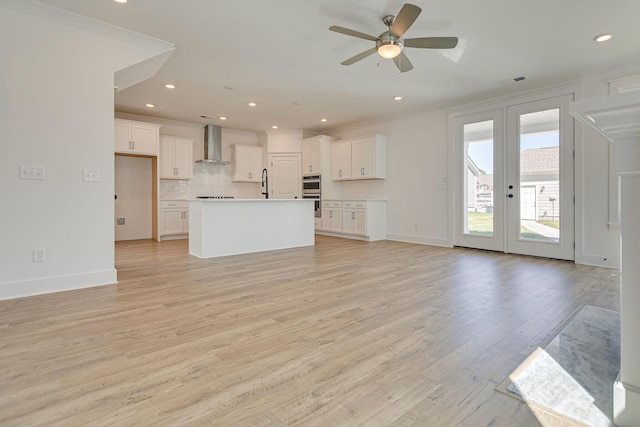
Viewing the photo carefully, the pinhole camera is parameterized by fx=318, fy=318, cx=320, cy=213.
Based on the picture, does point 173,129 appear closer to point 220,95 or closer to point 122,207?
point 122,207

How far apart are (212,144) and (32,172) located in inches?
195

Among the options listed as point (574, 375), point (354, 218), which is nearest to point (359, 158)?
point (354, 218)

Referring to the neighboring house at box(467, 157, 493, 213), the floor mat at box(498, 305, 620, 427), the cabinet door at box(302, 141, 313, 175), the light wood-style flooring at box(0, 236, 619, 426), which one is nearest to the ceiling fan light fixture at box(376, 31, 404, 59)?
the light wood-style flooring at box(0, 236, 619, 426)

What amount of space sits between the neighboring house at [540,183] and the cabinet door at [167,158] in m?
6.89

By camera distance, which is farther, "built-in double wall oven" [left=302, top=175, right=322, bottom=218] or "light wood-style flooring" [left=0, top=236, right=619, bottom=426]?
"built-in double wall oven" [left=302, top=175, right=322, bottom=218]

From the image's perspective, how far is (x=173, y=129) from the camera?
24.6ft

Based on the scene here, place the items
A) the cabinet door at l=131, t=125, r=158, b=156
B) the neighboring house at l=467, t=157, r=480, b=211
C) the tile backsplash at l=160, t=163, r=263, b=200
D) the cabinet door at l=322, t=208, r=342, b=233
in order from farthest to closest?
the tile backsplash at l=160, t=163, r=263, b=200
the cabinet door at l=322, t=208, r=342, b=233
the cabinet door at l=131, t=125, r=158, b=156
the neighboring house at l=467, t=157, r=480, b=211

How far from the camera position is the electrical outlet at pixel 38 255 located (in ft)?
9.92

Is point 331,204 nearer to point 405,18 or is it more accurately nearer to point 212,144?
point 212,144

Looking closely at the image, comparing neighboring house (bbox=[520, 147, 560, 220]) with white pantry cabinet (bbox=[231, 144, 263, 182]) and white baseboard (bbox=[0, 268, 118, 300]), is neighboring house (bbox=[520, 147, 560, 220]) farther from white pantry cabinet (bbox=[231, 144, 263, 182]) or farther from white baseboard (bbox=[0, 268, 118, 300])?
white pantry cabinet (bbox=[231, 144, 263, 182])

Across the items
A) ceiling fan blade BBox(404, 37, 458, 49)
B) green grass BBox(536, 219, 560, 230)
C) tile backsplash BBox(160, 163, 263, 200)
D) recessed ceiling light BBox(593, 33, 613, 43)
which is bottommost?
green grass BBox(536, 219, 560, 230)

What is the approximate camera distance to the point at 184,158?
7.38 m

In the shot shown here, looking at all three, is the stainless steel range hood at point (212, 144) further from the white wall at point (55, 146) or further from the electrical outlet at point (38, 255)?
the electrical outlet at point (38, 255)

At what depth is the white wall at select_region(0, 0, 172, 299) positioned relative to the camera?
114 inches
